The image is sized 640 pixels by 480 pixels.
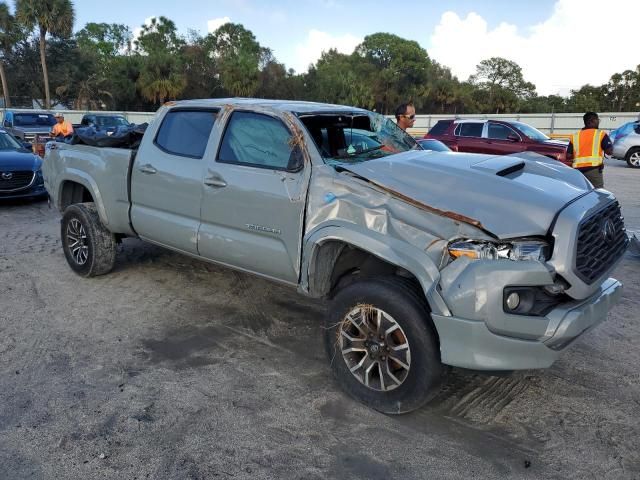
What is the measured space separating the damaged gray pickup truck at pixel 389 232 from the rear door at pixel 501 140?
9.93m

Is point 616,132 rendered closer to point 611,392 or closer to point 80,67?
point 611,392

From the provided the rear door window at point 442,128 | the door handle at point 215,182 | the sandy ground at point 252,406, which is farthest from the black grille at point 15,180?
the rear door window at point 442,128

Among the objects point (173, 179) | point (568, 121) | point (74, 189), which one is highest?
point (568, 121)

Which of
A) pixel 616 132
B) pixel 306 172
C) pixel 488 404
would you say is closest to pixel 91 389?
pixel 306 172

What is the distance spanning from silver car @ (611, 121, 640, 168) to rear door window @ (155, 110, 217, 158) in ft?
58.6

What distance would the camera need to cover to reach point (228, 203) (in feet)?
13.7

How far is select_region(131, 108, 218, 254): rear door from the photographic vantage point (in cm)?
451

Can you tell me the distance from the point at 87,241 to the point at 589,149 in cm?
649

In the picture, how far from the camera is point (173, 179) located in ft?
15.2

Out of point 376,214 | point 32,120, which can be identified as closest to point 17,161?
point 376,214

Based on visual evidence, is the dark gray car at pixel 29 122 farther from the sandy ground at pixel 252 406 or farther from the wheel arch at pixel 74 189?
the sandy ground at pixel 252 406

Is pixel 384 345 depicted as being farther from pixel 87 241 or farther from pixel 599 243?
pixel 87 241

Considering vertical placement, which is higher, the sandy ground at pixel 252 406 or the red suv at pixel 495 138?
the red suv at pixel 495 138

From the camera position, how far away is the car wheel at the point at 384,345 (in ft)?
10.0
